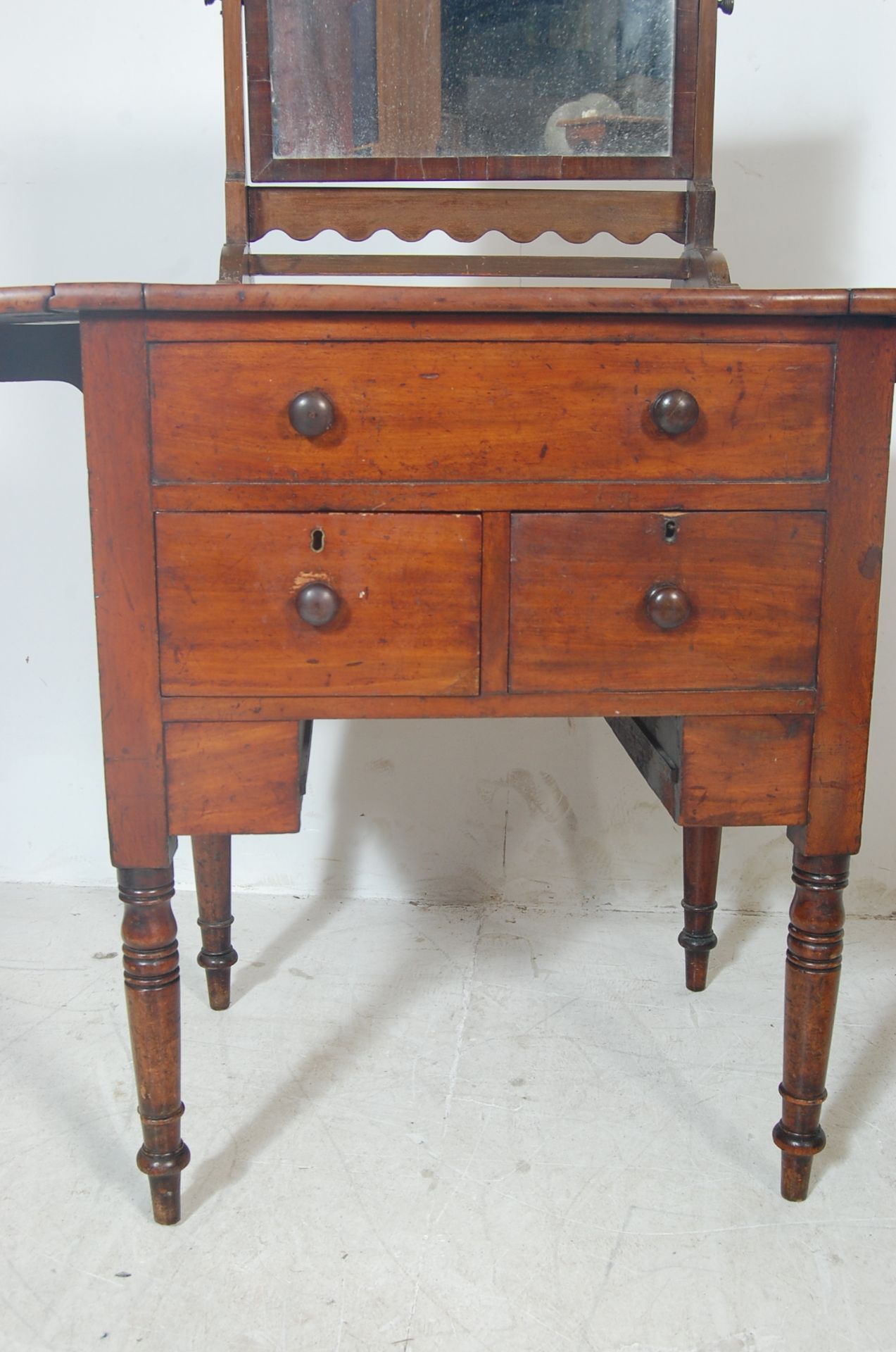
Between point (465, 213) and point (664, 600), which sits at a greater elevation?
point (465, 213)

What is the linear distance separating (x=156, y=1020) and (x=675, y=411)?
830mm

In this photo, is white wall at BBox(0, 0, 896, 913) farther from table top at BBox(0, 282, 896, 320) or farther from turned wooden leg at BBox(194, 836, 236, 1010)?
table top at BBox(0, 282, 896, 320)

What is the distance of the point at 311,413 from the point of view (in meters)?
1.12

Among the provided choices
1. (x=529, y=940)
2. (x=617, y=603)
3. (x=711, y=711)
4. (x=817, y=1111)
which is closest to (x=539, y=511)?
(x=617, y=603)

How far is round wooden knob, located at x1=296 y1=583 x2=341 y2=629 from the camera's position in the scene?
114 centimetres

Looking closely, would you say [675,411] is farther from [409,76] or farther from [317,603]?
[409,76]

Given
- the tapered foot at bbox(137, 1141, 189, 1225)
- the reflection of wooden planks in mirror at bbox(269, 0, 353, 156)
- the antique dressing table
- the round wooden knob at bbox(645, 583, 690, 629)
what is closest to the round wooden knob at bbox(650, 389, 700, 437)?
the antique dressing table

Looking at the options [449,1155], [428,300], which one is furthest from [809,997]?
[428,300]

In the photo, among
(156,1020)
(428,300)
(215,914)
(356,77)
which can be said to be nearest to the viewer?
(428,300)

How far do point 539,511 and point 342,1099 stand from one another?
Answer: 2.71ft

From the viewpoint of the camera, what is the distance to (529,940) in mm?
1993

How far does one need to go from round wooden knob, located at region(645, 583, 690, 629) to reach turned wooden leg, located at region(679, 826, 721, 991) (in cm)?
69

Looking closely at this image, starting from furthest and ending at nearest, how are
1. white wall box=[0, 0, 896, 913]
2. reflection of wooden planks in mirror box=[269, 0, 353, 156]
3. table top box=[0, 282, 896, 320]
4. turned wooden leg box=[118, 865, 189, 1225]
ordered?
white wall box=[0, 0, 896, 913] → reflection of wooden planks in mirror box=[269, 0, 353, 156] → turned wooden leg box=[118, 865, 189, 1225] → table top box=[0, 282, 896, 320]

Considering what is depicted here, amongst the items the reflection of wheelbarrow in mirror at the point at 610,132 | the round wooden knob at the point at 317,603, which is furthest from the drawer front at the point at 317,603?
the reflection of wheelbarrow in mirror at the point at 610,132
